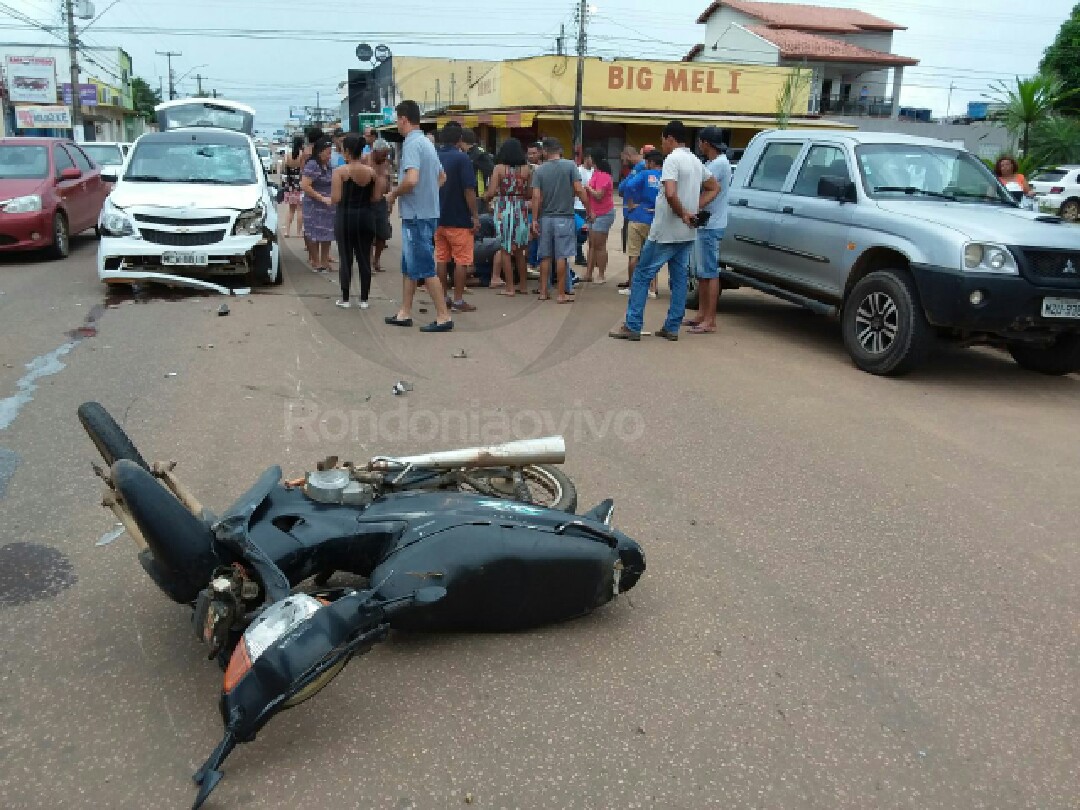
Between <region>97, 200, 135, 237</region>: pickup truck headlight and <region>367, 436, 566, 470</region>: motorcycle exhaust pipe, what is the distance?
7.15 metres

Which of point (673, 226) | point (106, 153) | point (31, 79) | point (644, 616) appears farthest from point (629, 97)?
point (644, 616)

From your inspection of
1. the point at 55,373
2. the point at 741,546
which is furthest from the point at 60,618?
the point at 55,373

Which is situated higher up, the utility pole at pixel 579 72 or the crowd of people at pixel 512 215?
the utility pole at pixel 579 72

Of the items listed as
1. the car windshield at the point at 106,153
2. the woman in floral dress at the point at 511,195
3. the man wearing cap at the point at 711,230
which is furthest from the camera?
the car windshield at the point at 106,153

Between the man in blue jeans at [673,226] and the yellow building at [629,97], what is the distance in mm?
28939

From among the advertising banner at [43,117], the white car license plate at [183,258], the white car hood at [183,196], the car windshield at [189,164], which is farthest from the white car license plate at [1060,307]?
the advertising banner at [43,117]

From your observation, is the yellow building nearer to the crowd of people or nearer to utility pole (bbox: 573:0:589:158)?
utility pole (bbox: 573:0:589:158)

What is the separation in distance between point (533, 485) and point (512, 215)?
6.79 m

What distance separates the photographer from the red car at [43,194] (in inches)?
458

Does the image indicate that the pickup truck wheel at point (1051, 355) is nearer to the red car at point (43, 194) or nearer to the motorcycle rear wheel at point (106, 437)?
the motorcycle rear wheel at point (106, 437)

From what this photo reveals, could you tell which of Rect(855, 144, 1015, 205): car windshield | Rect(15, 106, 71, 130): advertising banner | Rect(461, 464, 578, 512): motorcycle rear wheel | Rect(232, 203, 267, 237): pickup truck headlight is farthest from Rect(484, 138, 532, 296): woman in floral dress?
Rect(15, 106, 71, 130): advertising banner

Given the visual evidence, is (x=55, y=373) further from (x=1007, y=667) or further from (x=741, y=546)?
(x=1007, y=667)

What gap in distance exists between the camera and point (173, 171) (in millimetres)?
10391

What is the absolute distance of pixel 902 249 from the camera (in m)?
6.87
